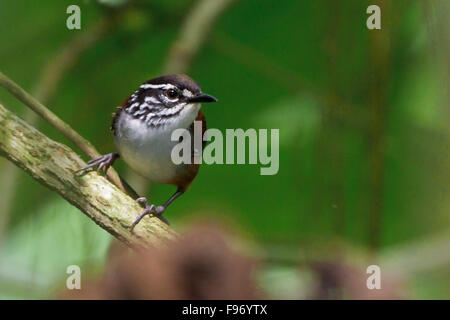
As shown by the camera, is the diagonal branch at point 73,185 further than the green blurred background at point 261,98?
No

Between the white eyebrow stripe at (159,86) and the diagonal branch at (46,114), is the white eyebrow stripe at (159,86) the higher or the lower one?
the higher one

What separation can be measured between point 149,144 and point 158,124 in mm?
110

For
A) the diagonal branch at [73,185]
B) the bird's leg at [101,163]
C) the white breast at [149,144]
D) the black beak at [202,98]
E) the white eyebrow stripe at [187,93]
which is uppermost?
the white eyebrow stripe at [187,93]

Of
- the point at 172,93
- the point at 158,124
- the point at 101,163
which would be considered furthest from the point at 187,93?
the point at 101,163

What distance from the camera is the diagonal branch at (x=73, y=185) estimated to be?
159 cm

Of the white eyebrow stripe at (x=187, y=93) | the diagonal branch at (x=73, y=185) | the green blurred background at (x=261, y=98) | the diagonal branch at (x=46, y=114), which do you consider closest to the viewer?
the diagonal branch at (x=73, y=185)

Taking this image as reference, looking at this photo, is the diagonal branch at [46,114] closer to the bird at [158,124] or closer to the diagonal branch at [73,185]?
the diagonal branch at [73,185]

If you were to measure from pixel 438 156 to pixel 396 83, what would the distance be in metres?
0.85

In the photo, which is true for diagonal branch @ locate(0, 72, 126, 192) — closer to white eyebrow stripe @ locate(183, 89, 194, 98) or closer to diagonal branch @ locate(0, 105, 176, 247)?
diagonal branch @ locate(0, 105, 176, 247)

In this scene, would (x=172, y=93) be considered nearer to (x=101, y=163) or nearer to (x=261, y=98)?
(x=101, y=163)

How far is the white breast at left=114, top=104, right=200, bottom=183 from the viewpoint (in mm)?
2416

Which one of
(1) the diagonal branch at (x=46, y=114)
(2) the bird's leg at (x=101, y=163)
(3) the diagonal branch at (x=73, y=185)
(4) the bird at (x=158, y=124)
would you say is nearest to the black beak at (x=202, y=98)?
(4) the bird at (x=158, y=124)

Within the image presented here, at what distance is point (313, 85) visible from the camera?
295 centimetres
